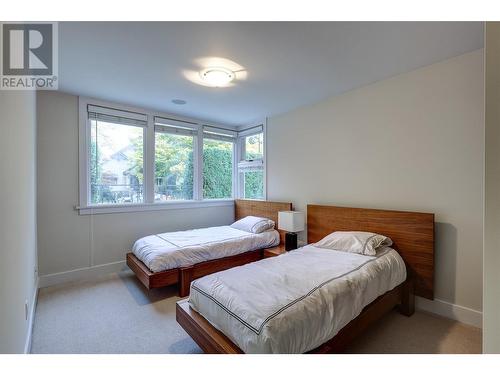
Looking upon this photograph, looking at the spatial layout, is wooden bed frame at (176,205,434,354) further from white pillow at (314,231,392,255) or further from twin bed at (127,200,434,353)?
white pillow at (314,231,392,255)

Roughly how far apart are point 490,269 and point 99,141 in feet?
13.2

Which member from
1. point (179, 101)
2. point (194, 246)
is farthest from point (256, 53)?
point (194, 246)

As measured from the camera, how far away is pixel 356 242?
A: 2422 millimetres

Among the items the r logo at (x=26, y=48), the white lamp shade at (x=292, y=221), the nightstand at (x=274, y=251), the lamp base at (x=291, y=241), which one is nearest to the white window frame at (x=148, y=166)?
the r logo at (x=26, y=48)

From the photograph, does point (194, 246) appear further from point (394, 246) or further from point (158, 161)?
point (394, 246)

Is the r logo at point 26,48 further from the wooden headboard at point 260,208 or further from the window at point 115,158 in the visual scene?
the wooden headboard at point 260,208

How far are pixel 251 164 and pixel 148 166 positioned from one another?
1.80 metres

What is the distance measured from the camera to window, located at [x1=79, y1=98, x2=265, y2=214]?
331 centimetres

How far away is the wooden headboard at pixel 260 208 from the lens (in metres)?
3.75

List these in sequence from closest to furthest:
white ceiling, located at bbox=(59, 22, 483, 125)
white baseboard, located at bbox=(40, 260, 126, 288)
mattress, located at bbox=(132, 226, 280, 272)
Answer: white ceiling, located at bbox=(59, 22, 483, 125)
mattress, located at bbox=(132, 226, 280, 272)
white baseboard, located at bbox=(40, 260, 126, 288)

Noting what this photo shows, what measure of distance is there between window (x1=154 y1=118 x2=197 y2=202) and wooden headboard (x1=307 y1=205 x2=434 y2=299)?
269 centimetres

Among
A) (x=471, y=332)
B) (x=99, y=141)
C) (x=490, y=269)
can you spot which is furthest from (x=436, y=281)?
(x=99, y=141)

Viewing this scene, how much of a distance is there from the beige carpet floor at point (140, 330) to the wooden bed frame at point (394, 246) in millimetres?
174

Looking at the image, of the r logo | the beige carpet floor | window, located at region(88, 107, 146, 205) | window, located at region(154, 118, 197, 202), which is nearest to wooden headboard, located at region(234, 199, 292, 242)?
window, located at region(154, 118, 197, 202)
